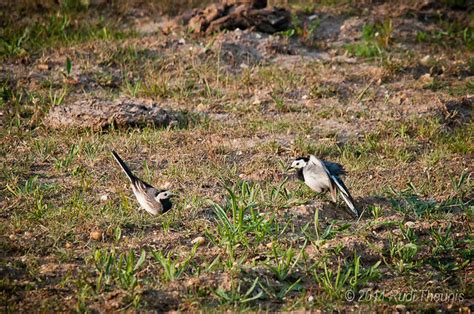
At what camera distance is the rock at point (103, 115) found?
7.89m

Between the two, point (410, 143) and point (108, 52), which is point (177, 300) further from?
point (108, 52)

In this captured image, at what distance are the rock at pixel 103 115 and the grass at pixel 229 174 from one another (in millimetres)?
104

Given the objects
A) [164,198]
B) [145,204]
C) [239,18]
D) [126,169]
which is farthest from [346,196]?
[239,18]

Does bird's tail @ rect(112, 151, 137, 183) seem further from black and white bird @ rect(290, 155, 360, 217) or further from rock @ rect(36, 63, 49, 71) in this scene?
rock @ rect(36, 63, 49, 71)

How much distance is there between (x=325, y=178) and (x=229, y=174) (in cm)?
113

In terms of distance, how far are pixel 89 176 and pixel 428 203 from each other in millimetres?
2976

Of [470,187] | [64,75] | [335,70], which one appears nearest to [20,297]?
[470,187]

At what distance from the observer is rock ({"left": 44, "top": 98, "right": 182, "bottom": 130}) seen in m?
7.89

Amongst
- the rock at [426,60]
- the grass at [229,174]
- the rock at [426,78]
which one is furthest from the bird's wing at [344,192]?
the rock at [426,60]

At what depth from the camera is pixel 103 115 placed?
7.89 meters

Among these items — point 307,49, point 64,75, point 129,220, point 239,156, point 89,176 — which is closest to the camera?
point 129,220

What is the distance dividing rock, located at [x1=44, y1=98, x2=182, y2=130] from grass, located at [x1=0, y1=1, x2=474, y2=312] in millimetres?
104

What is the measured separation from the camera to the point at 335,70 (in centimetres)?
962

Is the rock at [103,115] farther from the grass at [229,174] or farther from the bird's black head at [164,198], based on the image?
the bird's black head at [164,198]
